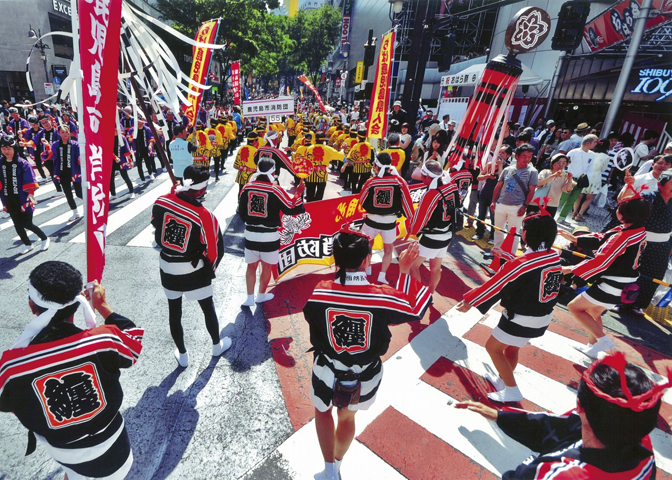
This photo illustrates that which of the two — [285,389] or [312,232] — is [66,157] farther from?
[285,389]

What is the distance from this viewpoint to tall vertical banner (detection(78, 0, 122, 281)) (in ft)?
7.43

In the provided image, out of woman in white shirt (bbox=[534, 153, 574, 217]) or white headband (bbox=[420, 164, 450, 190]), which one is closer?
white headband (bbox=[420, 164, 450, 190])

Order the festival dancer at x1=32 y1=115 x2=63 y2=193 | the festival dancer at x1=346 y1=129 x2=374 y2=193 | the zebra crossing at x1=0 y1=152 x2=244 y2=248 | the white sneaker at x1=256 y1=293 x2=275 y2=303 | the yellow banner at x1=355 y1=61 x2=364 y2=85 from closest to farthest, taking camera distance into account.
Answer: the white sneaker at x1=256 y1=293 x2=275 y2=303
the zebra crossing at x1=0 y1=152 x2=244 y2=248
the festival dancer at x1=32 y1=115 x2=63 y2=193
the festival dancer at x1=346 y1=129 x2=374 y2=193
the yellow banner at x1=355 y1=61 x2=364 y2=85

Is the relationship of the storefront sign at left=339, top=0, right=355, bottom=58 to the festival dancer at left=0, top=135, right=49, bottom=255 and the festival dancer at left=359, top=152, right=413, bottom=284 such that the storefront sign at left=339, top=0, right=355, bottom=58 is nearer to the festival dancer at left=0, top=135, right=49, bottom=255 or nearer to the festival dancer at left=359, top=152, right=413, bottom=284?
the festival dancer at left=0, top=135, right=49, bottom=255

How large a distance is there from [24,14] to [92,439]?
37.0 m

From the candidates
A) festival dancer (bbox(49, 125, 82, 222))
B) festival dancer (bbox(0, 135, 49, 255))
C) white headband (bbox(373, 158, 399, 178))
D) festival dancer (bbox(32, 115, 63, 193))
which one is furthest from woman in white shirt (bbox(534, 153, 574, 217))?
festival dancer (bbox(32, 115, 63, 193))

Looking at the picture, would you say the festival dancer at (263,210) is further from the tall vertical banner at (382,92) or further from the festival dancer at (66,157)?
the festival dancer at (66,157)

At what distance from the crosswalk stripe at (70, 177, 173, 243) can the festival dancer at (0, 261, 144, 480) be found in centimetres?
612

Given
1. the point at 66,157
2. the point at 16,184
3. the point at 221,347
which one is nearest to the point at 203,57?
the point at 66,157

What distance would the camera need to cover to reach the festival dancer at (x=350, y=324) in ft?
7.61

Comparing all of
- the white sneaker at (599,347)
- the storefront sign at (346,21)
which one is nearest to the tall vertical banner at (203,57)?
the white sneaker at (599,347)

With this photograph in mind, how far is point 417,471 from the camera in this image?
2.95 m

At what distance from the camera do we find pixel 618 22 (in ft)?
40.4

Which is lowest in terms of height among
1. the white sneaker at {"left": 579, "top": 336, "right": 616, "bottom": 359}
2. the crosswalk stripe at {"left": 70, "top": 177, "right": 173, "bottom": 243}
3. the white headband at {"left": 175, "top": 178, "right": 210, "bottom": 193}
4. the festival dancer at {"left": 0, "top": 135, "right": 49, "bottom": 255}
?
the crosswalk stripe at {"left": 70, "top": 177, "right": 173, "bottom": 243}
